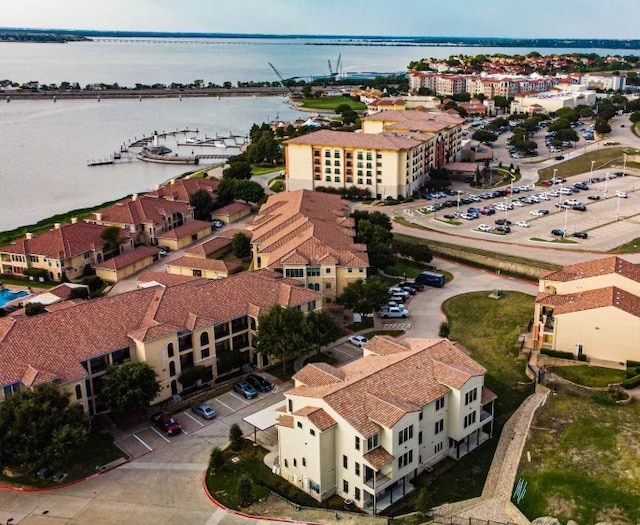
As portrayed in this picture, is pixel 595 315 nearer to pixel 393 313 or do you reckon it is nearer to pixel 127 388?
pixel 393 313

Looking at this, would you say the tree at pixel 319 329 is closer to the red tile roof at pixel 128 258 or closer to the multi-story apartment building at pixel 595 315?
the multi-story apartment building at pixel 595 315

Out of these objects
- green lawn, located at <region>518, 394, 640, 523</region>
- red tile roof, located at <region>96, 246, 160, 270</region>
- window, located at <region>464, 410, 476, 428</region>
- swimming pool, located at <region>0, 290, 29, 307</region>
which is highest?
red tile roof, located at <region>96, 246, 160, 270</region>

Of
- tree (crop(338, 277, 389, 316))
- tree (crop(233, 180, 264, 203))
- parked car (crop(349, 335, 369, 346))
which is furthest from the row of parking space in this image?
tree (crop(233, 180, 264, 203))

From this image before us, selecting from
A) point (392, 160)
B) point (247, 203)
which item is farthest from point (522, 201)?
point (247, 203)

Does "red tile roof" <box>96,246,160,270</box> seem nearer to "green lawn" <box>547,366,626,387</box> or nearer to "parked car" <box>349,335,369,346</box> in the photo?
"parked car" <box>349,335,369,346</box>

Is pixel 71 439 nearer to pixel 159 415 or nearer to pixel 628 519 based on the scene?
pixel 159 415

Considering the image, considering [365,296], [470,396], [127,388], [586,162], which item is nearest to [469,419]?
[470,396]
